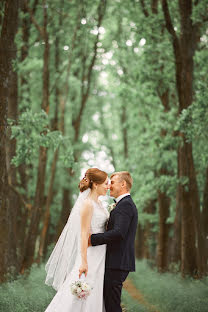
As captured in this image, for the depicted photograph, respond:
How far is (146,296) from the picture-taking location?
522 inches

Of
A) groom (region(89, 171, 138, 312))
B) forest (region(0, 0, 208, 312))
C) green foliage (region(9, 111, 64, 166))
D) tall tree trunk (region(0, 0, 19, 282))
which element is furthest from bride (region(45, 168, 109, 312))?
green foliage (region(9, 111, 64, 166))

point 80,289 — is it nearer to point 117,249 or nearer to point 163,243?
point 117,249

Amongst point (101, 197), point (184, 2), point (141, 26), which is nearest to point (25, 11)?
point (141, 26)

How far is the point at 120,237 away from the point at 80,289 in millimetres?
895

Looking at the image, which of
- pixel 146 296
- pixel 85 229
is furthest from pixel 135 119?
pixel 85 229

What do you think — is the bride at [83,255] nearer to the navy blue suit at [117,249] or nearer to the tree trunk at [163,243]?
the navy blue suit at [117,249]

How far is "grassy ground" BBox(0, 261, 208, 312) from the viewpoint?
29.7ft

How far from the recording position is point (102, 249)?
655 cm

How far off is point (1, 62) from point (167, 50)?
8727mm

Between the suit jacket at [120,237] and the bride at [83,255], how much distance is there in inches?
5.6

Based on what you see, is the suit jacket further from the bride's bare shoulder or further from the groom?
the bride's bare shoulder

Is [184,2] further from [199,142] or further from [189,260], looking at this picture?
[189,260]

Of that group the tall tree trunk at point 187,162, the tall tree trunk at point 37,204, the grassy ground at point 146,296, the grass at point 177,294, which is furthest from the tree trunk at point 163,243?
the tall tree trunk at point 37,204

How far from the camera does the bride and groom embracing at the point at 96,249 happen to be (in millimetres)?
6301
